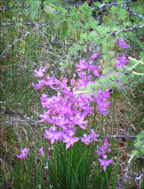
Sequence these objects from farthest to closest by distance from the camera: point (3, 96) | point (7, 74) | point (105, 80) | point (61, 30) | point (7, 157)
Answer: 1. point (61, 30)
2. point (7, 74)
3. point (3, 96)
4. point (7, 157)
5. point (105, 80)

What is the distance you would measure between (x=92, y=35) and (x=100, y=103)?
1.54 ft

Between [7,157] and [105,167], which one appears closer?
[105,167]

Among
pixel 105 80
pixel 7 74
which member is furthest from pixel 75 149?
pixel 7 74

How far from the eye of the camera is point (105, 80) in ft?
3.71

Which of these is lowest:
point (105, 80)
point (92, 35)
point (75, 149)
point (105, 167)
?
point (105, 167)

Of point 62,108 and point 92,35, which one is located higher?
Result: point 92,35

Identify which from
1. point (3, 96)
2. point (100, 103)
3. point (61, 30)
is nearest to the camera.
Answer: point (100, 103)

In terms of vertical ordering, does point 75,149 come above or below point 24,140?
above

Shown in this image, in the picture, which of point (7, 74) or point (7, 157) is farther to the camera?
point (7, 74)

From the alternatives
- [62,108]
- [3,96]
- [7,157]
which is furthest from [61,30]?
[62,108]

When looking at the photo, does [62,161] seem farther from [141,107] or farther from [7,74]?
[7,74]

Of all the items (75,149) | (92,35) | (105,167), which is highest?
Result: (92,35)

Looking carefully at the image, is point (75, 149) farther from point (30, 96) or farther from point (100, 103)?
point (30, 96)

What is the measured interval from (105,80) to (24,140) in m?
1.57
